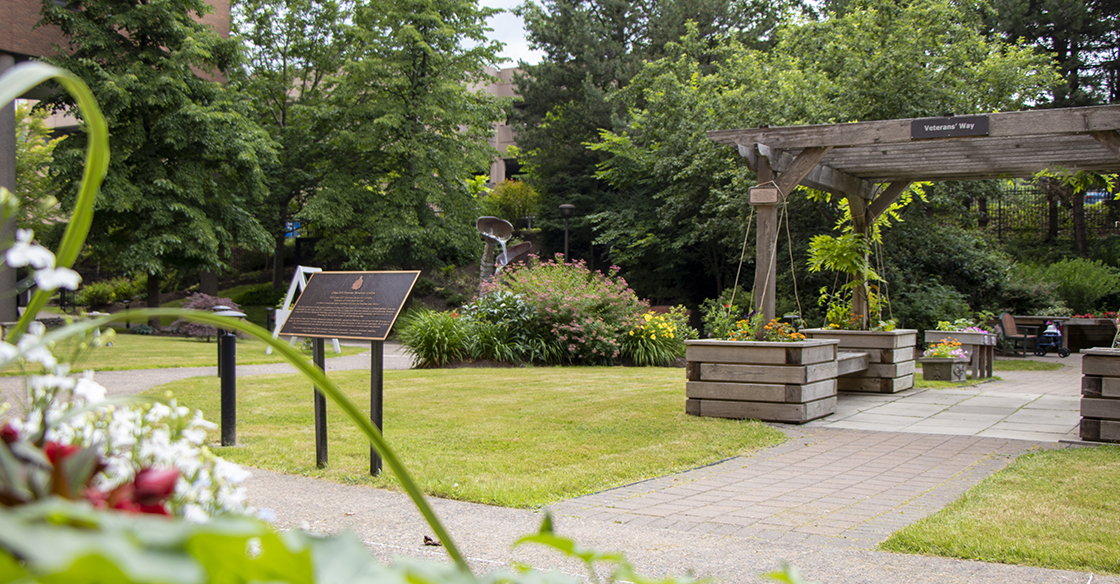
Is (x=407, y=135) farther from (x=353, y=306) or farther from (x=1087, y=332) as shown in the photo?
(x=353, y=306)

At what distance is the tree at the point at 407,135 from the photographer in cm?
2400

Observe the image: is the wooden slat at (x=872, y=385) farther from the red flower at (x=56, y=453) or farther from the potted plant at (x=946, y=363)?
the red flower at (x=56, y=453)

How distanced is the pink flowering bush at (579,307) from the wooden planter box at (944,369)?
193 inches

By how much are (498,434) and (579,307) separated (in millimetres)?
7844

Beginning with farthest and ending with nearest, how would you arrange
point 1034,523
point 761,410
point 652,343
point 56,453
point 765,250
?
point 652,343 → point 765,250 → point 761,410 → point 1034,523 → point 56,453

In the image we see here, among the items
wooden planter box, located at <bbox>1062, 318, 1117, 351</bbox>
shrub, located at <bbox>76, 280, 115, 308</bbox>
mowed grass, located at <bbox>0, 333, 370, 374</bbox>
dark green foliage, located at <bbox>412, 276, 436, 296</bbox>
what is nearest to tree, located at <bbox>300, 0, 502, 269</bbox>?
dark green foliage, located at <bbox>412, 276, 436, 296</bbox>

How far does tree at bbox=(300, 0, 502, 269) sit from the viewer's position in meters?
24.0

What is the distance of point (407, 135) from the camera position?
2444cm

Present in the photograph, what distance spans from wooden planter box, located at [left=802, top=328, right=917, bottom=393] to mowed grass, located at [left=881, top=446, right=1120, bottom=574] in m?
4.76

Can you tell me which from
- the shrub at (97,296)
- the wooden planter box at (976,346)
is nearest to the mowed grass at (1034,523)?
the wooden planter box at (976,346)

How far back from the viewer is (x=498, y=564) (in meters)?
3.45

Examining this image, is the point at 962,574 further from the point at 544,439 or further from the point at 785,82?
the point at 785,82

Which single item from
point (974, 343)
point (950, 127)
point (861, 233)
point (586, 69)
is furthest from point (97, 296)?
point (950, 127)

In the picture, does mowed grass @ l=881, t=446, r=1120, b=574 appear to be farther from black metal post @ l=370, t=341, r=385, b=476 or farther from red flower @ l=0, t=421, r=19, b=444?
red flower @ l=0, t=421, r=19, b=444
